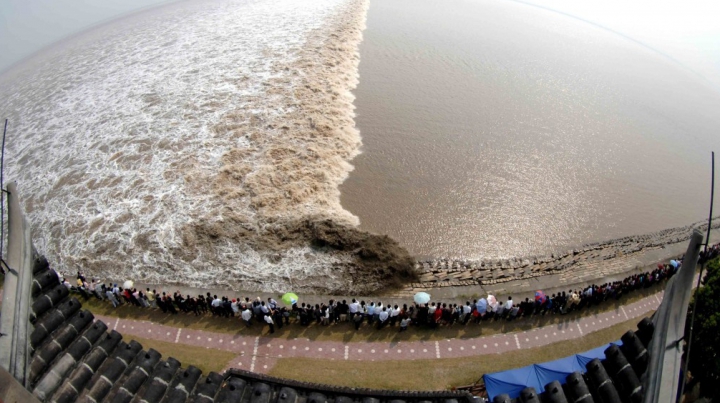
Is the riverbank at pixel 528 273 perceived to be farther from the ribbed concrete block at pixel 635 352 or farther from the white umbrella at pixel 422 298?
the ribbed concrete block at pixel 635 352

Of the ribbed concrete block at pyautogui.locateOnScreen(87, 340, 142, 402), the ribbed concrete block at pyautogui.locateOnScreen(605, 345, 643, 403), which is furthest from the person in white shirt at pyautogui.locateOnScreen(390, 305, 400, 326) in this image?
the ribbed concrete block at pyautogui.locateOnScreen(87, 340, 142, 402)

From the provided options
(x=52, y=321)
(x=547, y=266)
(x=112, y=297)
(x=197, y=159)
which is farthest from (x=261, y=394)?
(x=197, y=159)

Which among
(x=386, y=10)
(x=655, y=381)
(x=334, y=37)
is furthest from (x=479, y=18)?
(x=655, y=381)

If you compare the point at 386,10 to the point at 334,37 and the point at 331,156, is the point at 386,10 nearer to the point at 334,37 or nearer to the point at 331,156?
the point at 334,37

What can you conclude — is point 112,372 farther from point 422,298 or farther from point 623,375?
point 623,375

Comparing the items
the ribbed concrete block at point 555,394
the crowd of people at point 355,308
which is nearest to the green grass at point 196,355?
the crowd of people at point 355,308
